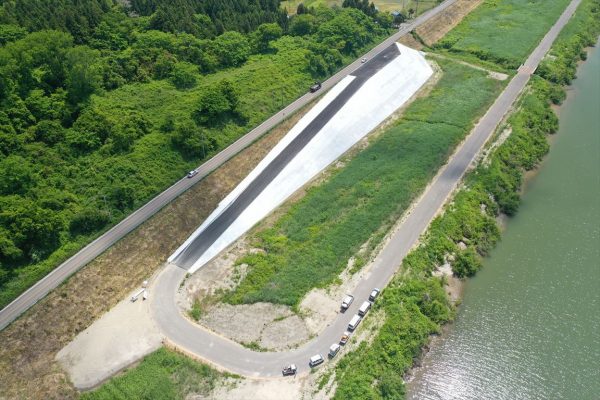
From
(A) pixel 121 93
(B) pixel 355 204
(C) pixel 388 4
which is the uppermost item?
(A) pixel 121 93

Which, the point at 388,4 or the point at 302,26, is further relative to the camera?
the point at 388,4

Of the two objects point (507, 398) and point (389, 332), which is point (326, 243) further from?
point (507, 398)

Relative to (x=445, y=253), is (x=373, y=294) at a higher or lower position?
higher

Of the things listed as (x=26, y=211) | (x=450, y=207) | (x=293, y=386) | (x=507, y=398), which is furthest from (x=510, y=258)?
(x=26, y=211)

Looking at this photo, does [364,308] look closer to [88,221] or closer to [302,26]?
[88,221]

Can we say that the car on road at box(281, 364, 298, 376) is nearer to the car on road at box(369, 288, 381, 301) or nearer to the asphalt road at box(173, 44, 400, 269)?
the car on road at box(369, 288, 381, 301)

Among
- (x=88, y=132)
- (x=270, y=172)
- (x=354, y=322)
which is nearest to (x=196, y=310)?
(x=354, y=322)
